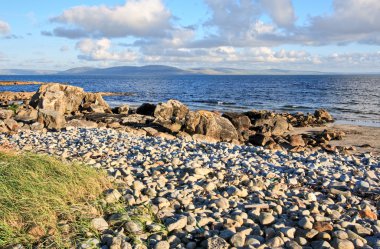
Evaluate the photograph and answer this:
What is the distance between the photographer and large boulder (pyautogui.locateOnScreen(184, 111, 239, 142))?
16.3 m

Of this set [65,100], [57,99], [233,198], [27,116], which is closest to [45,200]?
[233,198]

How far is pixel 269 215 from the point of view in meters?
5.57

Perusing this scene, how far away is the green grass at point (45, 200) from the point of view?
4752 mm

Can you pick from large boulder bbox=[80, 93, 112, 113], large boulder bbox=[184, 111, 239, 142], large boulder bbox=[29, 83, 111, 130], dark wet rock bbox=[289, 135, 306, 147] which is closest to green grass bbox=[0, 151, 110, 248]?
large boulder bbox=[184, 111, 239, 142]

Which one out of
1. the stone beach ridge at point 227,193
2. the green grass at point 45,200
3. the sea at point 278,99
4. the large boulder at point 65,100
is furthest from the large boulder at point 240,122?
the green grass at point 45,200

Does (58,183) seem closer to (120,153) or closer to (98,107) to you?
(120,153)

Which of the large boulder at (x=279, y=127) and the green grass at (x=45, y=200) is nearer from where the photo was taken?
the green grass at (x=45, y=200)

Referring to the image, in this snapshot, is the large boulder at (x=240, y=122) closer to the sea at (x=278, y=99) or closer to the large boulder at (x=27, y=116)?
the sea at (x=278, y=99)

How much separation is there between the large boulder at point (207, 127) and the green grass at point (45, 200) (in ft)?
31.8

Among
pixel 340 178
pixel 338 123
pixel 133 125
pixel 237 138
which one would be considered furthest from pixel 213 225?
pixel 338 123

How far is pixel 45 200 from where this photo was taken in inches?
211

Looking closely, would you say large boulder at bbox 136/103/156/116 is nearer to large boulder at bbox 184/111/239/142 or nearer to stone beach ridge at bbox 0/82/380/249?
large boulder at bbox 184/111/239/142

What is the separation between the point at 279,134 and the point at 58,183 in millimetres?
15592

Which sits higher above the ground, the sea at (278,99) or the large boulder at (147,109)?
the large boulder at (147,109)
